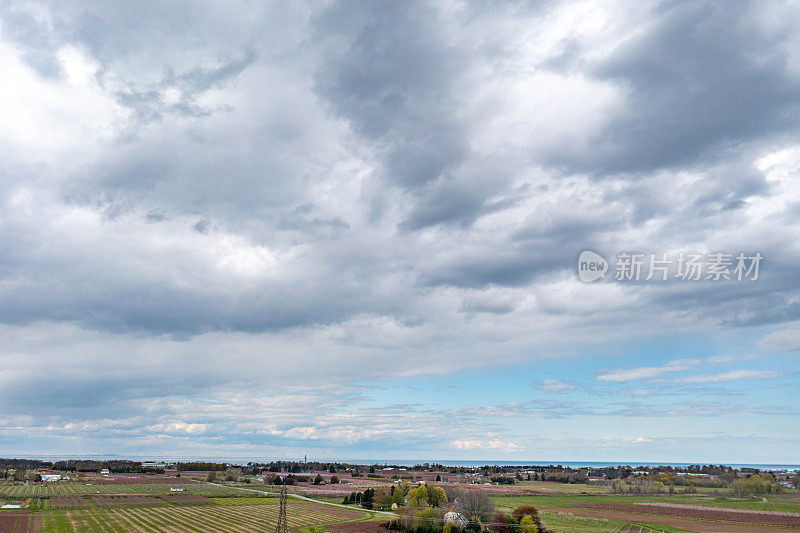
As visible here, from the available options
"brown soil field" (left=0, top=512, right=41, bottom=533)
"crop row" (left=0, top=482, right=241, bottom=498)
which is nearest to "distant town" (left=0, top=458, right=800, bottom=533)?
"brown soil field" (left=0, top=512, right=41, bottom=533)

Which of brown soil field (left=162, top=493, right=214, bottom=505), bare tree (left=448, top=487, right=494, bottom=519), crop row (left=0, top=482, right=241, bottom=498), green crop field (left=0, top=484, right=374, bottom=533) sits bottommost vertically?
crop row (left=0, top=482, right=241, bottom=498)

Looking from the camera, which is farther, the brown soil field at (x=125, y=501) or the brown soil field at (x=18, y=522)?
the brown soil field at (x=125, y=501)

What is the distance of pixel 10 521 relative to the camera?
328 ft

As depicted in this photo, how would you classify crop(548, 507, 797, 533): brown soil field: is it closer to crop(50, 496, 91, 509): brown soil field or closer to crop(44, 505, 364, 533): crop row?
crop(44, 505, 364, 533): crop row

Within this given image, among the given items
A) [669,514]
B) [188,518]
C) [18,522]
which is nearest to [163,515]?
[188,518]

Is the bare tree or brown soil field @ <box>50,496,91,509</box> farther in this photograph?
brown soil field @ <box>50,496,91,509</box>

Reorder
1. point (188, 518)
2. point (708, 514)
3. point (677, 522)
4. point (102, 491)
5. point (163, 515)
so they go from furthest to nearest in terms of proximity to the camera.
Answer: point (102, 491) < point (708, 514) < point (163, 515) < point (188, 518) < point (677, 522)

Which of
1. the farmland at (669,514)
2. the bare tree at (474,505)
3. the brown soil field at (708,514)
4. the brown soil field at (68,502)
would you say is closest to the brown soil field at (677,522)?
the farmland at (669,514)

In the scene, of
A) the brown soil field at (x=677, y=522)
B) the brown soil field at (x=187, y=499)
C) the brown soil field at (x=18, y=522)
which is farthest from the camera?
the brown soil field at (x=187, y=499)

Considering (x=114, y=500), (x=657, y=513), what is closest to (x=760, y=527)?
(x=657, y=513)

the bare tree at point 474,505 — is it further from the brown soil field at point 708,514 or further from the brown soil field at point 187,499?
the brown soil field at point 187,499

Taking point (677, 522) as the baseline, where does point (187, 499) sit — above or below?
below

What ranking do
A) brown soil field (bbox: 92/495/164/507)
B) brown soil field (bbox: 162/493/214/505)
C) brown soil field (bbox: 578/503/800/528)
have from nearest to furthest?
1. brown soil field (bbox: 578/503/800/528)
2. brown soil field (bbox: 92/495/164/507)
3. brown soil field (bbox: 162/493/214/505)

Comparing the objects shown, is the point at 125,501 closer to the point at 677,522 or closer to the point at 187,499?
the point at 187,499
